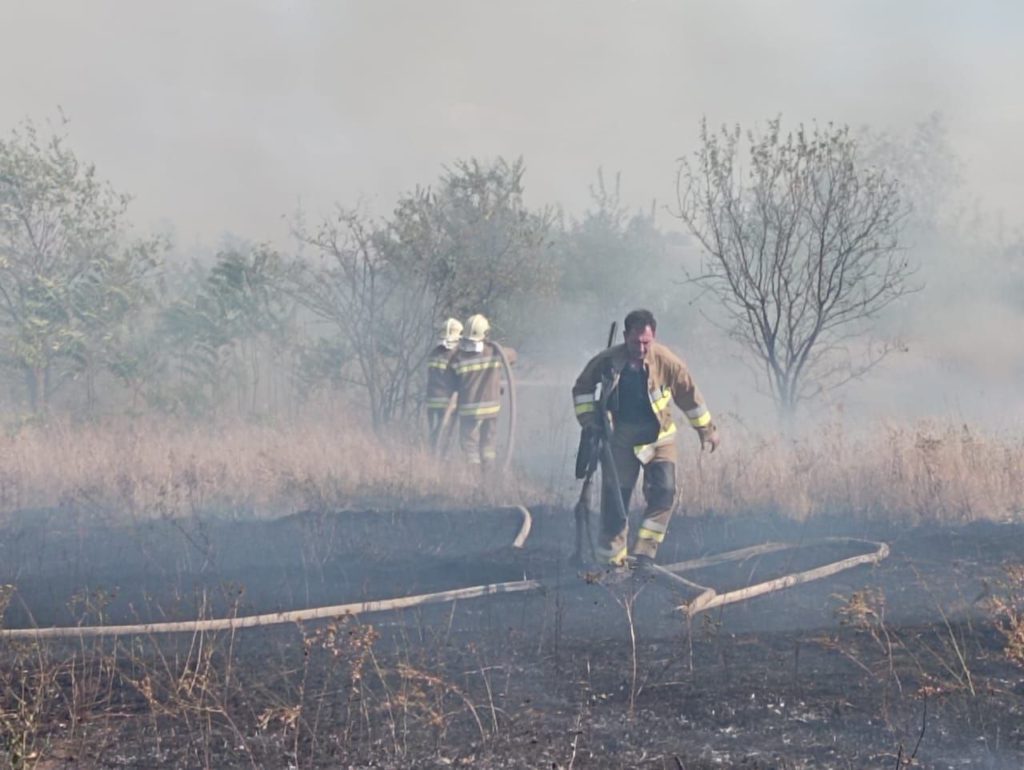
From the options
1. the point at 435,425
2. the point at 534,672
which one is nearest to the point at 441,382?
the point at 435,425

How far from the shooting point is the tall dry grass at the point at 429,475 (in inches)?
344

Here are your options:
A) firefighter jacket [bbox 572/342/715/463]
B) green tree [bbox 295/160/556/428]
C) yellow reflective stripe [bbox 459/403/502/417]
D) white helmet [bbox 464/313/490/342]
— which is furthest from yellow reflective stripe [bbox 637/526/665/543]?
green tree [bbox 295/160/556/428]

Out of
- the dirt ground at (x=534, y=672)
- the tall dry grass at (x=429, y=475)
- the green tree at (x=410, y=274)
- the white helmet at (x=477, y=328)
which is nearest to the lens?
the dirt ground at (x=534, y=672)

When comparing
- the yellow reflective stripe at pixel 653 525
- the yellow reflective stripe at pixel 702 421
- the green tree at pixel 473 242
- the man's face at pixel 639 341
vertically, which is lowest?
the yellow reflective stripe at pixel 653 525

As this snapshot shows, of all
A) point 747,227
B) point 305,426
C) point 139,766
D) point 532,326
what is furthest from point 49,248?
point 139,766

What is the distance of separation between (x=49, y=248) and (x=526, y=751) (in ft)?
40.1

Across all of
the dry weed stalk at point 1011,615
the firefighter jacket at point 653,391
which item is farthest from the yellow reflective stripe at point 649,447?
the dry weed stalk at point 1011,615

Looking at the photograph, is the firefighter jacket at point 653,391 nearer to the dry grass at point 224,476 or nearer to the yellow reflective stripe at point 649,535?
the yellow reflective stripe at point 649,535

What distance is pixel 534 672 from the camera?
4.95m

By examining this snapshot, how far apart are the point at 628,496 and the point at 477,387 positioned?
14.4ft

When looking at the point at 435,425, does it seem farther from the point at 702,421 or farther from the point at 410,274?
the point at 702,421

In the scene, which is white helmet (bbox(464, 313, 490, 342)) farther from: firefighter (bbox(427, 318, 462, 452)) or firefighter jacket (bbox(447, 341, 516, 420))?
firefighter (bbox(427, 318, 462, 452))

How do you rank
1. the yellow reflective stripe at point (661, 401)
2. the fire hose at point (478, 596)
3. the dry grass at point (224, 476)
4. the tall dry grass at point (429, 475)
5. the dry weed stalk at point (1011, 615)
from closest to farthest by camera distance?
the dry weed stalk at point (1011, 615)
the fire hose at point (478, 596)
the yellow reflective stripe at point (661, 401)
the tall dry grass at point (429, 475)
the dry grass at point (224, 476)

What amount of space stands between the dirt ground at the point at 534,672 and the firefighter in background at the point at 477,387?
3847 millimetres
